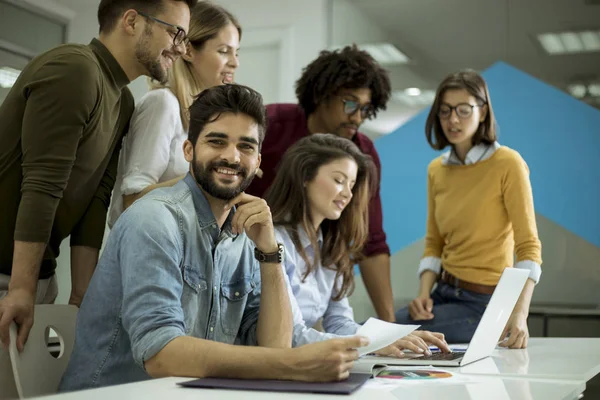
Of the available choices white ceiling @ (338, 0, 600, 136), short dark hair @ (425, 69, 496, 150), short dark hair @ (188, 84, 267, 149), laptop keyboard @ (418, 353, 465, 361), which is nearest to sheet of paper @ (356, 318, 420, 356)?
laptop keyboard @ (418, 353, 465, 361)

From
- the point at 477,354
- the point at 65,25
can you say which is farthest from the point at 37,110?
the point at 65,25

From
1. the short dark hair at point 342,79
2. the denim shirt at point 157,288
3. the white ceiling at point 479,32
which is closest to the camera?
the denim shirt at point 157,288

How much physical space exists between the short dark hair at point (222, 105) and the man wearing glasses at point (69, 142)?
1.17 ft

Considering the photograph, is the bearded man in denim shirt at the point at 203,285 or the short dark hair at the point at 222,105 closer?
the bearded man in denim shirt at the point at 203,285

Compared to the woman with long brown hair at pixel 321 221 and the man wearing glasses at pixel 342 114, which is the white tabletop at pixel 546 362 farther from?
the man wearing glasses at pixel 342 114

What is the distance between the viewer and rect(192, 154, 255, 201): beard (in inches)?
68.6

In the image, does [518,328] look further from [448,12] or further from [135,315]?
[448,12]

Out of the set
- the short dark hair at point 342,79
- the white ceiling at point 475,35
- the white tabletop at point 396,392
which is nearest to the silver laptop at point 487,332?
the white tabletop at point 396,392

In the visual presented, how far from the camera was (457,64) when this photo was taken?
4.72 m

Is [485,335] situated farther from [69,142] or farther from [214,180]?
[69,142]

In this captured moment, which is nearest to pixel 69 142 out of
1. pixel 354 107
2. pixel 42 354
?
pixel 42 354

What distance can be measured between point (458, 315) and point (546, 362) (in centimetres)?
107

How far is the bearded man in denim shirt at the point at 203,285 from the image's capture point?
1.34 metres

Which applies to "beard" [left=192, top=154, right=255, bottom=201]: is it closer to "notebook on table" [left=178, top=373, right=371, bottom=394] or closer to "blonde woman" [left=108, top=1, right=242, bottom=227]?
"blonde woman" [left=108, top=1, right=242, bottom=227]
